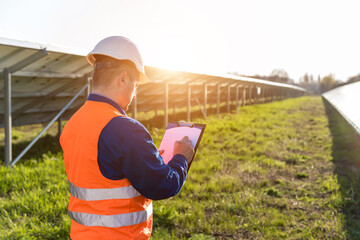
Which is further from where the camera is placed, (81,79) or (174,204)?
(81,79)

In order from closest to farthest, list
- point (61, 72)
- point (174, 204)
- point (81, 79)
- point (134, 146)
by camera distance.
A: point (134, 146)
point (174, 204)
point (61, 72)
point (81, 79)

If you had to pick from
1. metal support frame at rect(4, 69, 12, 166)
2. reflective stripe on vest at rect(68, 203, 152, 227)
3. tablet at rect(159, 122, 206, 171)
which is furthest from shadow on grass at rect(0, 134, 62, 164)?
reflective stripe on vest at rect(68, 203, 152, 227)

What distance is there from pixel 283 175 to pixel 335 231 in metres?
2.28

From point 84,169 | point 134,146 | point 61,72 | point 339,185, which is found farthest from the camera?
point 61,72

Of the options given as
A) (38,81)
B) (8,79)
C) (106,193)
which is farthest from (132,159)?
→ (38,81)

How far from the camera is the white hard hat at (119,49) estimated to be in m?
1.46

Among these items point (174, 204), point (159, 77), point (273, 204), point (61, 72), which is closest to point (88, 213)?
point (174, 204)

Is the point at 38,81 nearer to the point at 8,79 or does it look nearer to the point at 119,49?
the point at 8,79

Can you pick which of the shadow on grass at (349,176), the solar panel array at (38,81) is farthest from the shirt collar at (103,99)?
the solar panel array at (38,81)

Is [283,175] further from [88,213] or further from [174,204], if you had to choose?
[88,213]

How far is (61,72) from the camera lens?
6844 millimetres

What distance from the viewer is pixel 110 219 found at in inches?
56.1

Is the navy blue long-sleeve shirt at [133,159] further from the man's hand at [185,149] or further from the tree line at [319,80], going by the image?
the tree line at [319,80]

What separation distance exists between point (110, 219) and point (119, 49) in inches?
33.2
